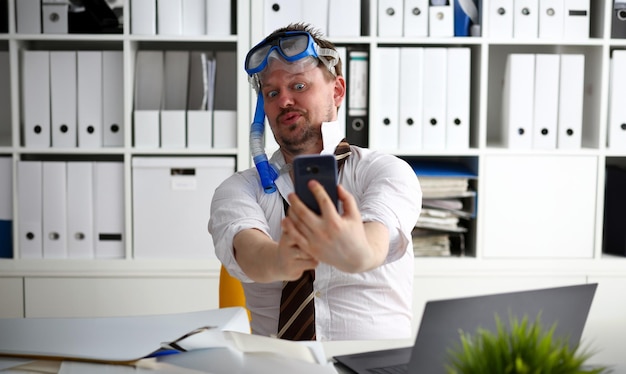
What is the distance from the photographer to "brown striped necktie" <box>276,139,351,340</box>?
1677 mm

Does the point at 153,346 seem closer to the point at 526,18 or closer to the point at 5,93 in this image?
the point at 526,18

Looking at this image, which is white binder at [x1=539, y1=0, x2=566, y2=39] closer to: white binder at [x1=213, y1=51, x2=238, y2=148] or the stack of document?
white binder at [x1=213, y1=51, x2=238, y2=148]

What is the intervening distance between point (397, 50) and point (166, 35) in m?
0.82

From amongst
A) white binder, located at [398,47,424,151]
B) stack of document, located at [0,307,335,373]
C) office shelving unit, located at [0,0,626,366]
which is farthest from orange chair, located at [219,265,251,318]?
white binder, located at [398,47,424,151]

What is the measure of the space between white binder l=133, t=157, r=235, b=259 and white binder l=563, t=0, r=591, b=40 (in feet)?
4.21

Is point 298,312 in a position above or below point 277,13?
below

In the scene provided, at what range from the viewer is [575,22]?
283 cm

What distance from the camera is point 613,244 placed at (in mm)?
2959

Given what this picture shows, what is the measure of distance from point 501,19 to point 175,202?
1.33 metres

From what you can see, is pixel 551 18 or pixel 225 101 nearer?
pixel 551 18

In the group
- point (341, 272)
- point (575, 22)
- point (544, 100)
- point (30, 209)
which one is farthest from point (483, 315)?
point (30, 209)

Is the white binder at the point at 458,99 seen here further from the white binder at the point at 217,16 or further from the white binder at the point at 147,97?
the white binder at the point at 147,97

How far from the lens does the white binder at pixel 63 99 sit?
9.24ft

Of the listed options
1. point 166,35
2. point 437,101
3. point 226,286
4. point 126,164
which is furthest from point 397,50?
point 226,286
